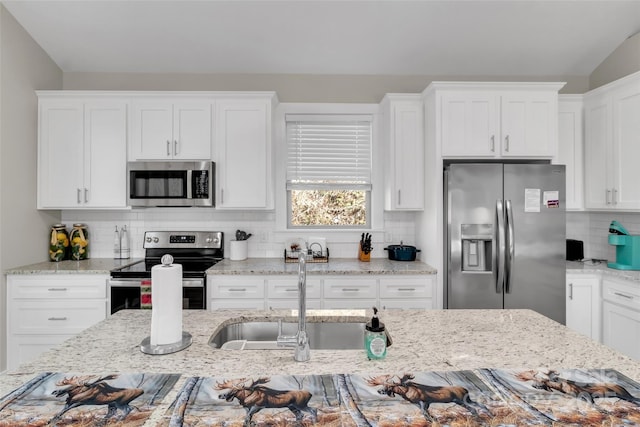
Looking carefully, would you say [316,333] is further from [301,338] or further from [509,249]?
[509,249]

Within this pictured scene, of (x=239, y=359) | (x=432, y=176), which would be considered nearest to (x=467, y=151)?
(x=432, y=176)

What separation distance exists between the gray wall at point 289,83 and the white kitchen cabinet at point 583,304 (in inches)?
76.7

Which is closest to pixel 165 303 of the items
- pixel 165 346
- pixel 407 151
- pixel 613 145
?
pixel 165 346

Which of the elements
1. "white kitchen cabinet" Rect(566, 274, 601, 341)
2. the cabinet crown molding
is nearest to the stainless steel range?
the cabinet crown molding

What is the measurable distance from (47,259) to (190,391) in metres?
3.26

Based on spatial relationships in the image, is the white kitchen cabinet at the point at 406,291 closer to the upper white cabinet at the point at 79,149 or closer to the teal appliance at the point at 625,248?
the teal appliance at the point at 625,248

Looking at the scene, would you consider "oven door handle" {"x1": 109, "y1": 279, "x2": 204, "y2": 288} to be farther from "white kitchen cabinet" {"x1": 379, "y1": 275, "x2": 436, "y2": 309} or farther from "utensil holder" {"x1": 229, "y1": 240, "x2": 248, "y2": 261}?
"white kitchen cabinet" {"x1": 379, "y1": 275, "x2": 436, "y2": 309}

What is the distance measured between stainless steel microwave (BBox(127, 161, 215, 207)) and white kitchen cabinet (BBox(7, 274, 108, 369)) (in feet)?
2.53

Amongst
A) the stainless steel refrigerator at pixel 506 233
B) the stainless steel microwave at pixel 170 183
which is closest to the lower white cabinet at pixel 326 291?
the stainless steel refrigerator at pixel 506 233

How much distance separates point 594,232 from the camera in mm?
3688

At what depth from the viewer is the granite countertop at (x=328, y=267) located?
3016 mm

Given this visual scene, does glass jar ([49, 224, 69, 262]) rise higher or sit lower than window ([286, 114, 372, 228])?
lower

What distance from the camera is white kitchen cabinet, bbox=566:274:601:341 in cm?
304

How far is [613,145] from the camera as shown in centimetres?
314
